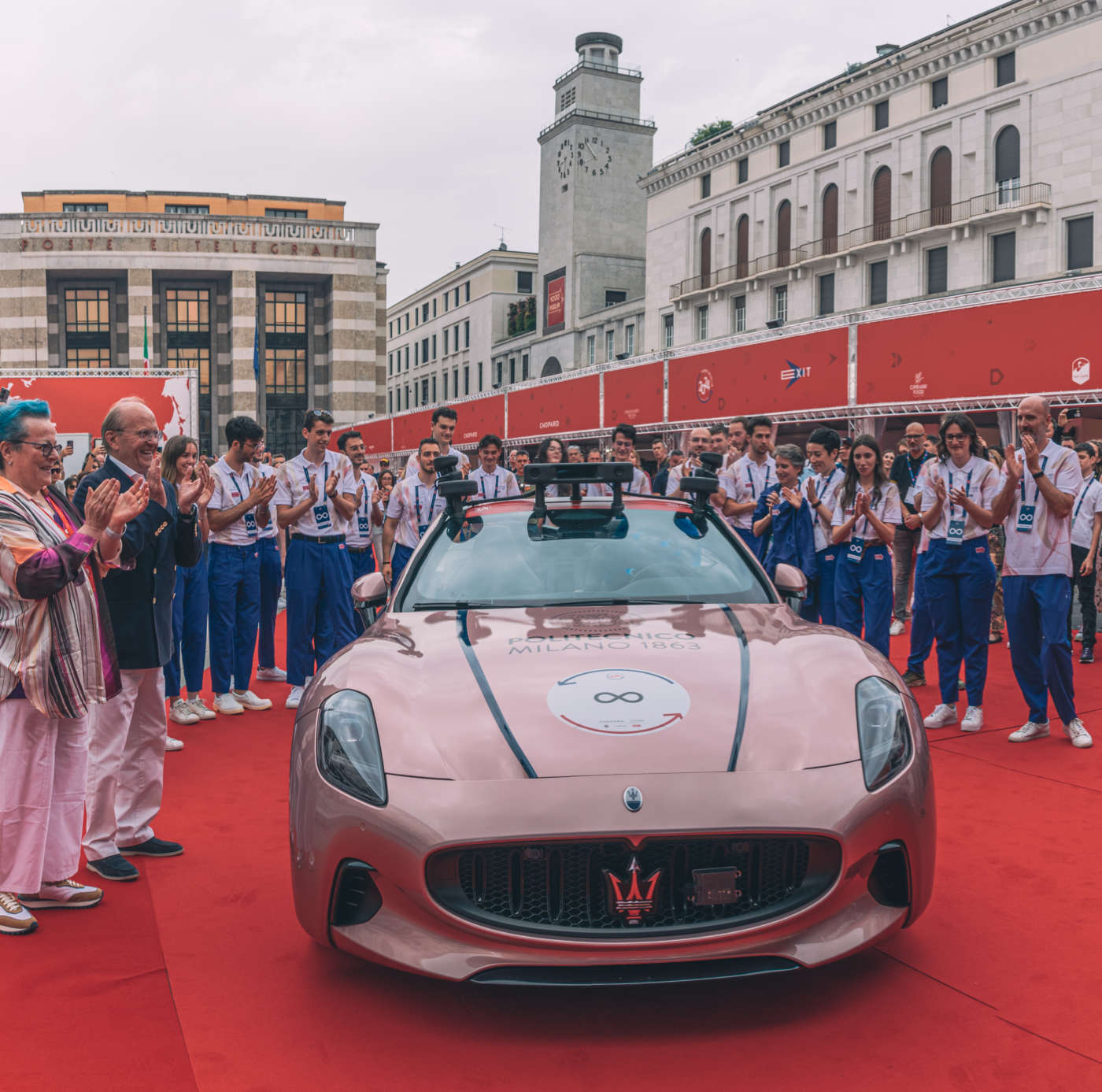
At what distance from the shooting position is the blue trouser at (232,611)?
7.55 metres

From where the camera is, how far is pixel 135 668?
4348 mm

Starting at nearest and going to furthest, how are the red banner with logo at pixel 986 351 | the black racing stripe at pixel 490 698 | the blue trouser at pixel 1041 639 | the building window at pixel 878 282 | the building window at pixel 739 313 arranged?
the black racing stripe at pixel 490 698 < the blue trouser at pixel 1041 639 < the red banner with logo at pixel 986 351 < the building window at pixel 878 282 < the building window at pixel 739 313

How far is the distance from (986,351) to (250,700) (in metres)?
15.4

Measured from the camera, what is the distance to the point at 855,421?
862 inches

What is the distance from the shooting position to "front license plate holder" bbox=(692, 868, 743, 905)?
108 inches

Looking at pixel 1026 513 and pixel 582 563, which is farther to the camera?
pixel 1026 513

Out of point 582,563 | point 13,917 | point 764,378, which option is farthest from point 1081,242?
point 13,917

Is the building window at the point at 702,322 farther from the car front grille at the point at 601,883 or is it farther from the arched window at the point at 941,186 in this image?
the car front grille at the point at 601,883

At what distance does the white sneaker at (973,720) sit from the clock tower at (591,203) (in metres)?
60.6

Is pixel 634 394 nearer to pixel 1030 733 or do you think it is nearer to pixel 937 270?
pixel 1030 733

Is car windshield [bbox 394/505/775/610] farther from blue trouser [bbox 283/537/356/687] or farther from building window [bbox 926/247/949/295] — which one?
building window [bbox 926/247/949/295]

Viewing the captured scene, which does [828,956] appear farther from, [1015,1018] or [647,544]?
[647,544]

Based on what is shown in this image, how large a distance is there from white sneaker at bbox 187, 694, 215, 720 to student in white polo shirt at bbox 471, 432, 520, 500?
2856 millimetres

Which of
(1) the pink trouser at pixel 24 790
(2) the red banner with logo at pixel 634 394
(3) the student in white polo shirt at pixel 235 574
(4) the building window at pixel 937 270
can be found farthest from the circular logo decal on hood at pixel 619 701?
(4) the building window at pixel 937 270
